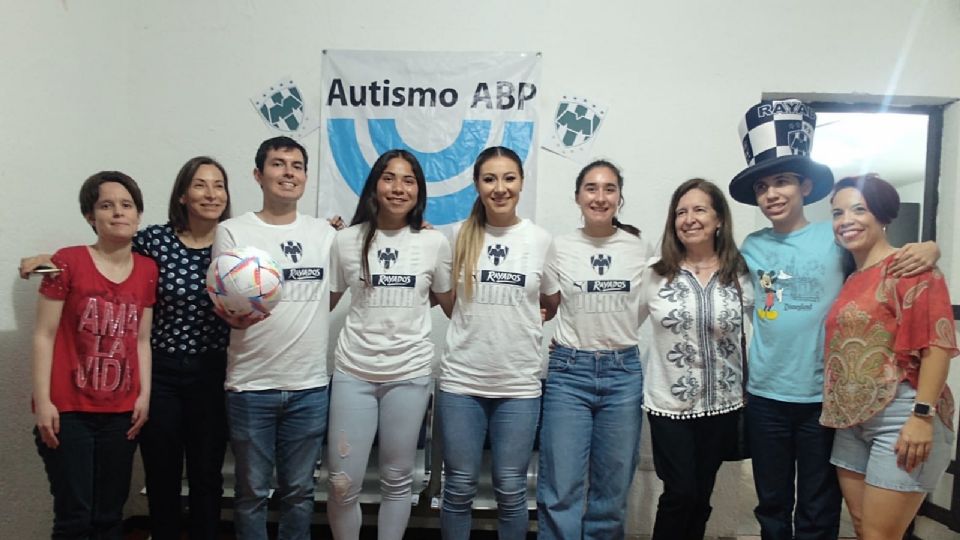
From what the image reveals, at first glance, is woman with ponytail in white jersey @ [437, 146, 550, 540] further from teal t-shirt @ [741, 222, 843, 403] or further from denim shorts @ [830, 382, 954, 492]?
denim shorts @ [830, 382, 954, 492]

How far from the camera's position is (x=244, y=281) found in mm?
1745

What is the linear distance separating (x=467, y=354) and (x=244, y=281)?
76 centimetres

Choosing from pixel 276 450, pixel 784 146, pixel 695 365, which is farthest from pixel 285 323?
pixel 784 146

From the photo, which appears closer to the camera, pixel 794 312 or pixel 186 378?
pixel 794 312

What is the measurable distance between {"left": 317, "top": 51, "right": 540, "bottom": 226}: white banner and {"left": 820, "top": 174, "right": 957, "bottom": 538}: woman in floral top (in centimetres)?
146

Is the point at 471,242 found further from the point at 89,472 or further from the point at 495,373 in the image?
the point at 89,472

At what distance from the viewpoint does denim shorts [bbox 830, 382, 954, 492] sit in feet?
5.47

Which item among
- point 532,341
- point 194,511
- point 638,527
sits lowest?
point 638,527

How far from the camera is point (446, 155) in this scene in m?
2.87

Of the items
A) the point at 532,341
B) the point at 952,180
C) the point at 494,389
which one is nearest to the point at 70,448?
the point at 494,389

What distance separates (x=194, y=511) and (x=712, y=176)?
107 inches

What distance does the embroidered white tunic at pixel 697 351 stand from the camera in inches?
75.2

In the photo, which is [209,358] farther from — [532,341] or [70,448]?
[532,341]

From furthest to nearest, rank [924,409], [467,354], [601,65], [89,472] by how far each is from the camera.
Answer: [601,65] → [467,354] → [89,472] → [924,409]
